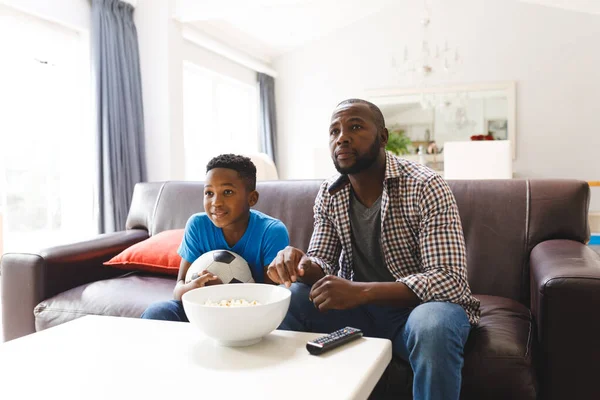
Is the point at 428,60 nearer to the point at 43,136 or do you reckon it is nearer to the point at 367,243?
the point at 43,136

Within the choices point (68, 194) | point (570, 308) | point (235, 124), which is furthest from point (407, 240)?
point (235, 124)

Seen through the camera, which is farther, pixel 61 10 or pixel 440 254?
pixel 61 10

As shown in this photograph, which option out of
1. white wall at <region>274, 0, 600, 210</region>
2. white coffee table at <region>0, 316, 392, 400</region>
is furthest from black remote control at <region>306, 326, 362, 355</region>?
white wall at <region>274, 0, 600, 210</region>

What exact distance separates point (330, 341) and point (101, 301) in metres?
1.20

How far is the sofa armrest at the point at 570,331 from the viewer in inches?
49.3

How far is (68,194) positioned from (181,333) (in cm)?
303

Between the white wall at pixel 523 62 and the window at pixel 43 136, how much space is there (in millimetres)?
2425

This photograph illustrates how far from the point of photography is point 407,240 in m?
1.48

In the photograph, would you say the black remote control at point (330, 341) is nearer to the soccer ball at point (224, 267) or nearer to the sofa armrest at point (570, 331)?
the soccer ball at point (224, 267)

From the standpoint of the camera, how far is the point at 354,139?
58.1 inches

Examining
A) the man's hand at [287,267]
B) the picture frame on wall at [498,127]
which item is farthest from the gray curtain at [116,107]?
the picture frame on wall at [498,127]

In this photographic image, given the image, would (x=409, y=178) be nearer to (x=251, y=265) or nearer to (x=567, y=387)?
(x=251, y=265)

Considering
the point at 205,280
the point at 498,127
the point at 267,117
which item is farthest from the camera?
the point at 267,117

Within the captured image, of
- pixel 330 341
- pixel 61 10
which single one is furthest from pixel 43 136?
pixel 330 341
